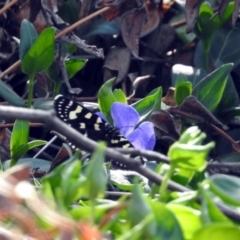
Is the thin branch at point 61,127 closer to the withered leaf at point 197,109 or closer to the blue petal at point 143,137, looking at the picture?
the blue petal at point 143,137

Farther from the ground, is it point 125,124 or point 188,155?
point 188,155

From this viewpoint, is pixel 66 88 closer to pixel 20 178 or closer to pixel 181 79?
pixel 181 79

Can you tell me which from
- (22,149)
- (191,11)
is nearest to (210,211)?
(22,149)

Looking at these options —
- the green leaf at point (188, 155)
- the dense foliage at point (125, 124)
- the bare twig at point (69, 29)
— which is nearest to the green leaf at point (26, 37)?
the dense foliage at point (125, 124)

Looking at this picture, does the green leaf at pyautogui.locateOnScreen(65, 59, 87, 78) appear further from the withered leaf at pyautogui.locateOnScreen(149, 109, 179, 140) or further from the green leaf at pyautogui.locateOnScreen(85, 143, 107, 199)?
the green leaf at pyautogui.locateOnScreen(85, 143, 107, 199)

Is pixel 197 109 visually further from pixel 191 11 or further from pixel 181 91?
pixel 191 11

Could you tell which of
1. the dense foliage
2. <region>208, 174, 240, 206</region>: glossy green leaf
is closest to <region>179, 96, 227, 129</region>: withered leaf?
the dense foliage
